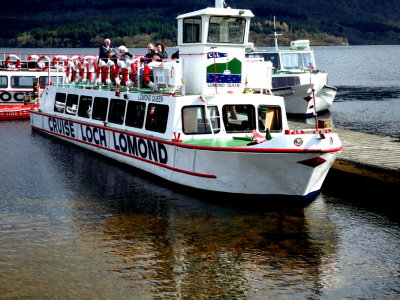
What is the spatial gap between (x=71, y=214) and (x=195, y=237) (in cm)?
374

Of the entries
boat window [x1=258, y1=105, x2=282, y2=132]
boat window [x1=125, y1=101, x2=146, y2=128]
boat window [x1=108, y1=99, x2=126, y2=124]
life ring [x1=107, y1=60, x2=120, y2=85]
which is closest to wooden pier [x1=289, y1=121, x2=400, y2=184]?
boat window [x1=258, y1=105, x2=282, y2=132]

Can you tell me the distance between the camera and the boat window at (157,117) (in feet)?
56.7

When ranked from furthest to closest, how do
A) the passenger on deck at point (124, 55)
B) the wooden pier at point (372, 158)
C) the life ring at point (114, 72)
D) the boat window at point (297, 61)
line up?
the boat window at point (297, 61)
the passenger on deck at point (124, 55)
the life ring at point (114, 72)
the wooden pier at point (372, 158)

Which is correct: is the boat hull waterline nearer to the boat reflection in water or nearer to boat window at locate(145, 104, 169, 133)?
boat window at locate(145, 104, 169, 133)

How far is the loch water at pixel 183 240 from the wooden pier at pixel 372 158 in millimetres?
366

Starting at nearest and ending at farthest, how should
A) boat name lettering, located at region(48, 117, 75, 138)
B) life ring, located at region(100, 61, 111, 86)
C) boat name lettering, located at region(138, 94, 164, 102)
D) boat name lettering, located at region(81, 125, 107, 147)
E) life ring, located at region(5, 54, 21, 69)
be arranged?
boat name lettering, located at region(138, 94, 164, 102) < boat name lettering, located at region(81, 125, 107, 147) < life ring, located at region(100, 61, 111, 86) < boat name lettering, located at region(48, 117, 75, 138) < life ring, located at region(5, 54, 21, 69)

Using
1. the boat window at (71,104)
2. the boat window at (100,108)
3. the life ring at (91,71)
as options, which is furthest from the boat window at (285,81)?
the boat window at (100,108)

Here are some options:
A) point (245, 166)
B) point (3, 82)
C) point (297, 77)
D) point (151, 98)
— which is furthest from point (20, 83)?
point (245, 166)

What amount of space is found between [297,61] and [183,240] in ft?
90.8

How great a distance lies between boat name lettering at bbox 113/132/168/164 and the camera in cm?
1728

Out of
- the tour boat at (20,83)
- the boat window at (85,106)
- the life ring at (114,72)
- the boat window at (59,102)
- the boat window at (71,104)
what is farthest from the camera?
the tour boat at (20,83)

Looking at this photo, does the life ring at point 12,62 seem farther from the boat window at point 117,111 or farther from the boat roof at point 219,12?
the boat roof at point 219,12

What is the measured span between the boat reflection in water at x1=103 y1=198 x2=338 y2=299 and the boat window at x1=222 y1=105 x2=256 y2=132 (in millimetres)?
3126

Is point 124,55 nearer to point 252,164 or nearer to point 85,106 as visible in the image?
point 85,106
